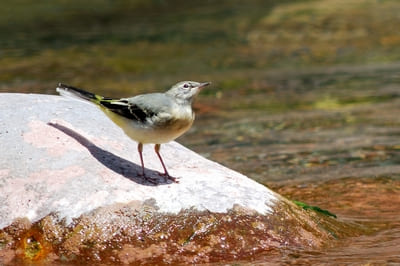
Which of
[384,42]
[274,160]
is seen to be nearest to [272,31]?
[384,42]

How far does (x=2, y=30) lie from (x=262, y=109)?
10.6m

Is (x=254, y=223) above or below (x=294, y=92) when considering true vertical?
above

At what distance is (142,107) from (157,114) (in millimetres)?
149

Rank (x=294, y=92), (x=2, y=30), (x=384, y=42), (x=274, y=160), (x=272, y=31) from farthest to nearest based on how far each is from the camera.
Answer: (x=2, y=30) < (x=272, y=31) < (x=384, y=42) < (x=294, y=92) < (x=274, y=160)

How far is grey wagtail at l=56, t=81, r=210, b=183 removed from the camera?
5.73 metres

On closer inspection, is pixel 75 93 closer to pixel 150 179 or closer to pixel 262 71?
pixel 150 179

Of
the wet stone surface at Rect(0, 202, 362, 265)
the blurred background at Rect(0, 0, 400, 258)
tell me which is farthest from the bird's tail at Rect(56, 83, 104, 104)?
the blurred background at Rect(0, 0, 400, 258)

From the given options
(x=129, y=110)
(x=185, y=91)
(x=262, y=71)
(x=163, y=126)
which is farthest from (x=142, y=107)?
(x=262, y=71)

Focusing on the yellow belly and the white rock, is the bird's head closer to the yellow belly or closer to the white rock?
the yellow belly

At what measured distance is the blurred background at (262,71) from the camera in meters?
9.33

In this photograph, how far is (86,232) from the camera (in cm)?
551

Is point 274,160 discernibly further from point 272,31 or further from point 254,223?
point 272,31

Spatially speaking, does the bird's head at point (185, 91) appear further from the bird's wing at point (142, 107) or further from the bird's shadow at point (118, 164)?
the bird's shadow at point (118, 164)

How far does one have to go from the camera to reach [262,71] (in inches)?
657
